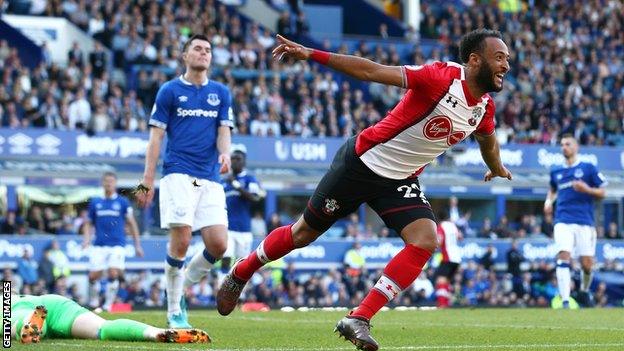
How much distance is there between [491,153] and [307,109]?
883 inches

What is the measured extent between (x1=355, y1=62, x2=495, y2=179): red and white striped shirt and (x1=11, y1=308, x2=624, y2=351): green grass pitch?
4.59 ft

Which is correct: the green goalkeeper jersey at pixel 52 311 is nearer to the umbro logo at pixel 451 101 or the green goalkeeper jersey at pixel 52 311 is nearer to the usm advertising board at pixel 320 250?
the umbro logo at pixel 451 101

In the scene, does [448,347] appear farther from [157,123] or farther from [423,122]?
[157,123]

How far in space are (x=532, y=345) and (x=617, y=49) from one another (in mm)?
34672

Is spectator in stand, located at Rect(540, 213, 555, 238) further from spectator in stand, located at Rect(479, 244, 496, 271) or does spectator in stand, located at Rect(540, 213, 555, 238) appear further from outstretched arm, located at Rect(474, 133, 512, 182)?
outstretched arm, located at Rect(474, 133, 512, 182)

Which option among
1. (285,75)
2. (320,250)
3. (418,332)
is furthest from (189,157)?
(285,75)

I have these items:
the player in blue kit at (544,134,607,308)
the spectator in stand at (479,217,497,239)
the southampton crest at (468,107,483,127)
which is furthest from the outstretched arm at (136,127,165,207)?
the spectator in stand at (479,217,497,239)

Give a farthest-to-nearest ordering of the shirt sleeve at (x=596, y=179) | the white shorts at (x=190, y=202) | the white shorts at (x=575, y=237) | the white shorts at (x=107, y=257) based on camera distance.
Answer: the white shorts at (x=107, y=257)
the white shorts at (x=575, y=237)
the shirt sleeve at (x=596, y=179)
the white shorts at (x=190, y=202)

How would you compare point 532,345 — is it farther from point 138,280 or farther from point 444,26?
point 444,26

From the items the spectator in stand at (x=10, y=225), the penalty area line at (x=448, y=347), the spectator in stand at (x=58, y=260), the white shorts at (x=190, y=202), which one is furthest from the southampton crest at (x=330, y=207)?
Result: the spectator in stand at (x=10, y=225)

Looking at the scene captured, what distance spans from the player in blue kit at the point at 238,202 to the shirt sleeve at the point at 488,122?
9.63 meters

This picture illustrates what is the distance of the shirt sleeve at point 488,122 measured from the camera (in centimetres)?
905

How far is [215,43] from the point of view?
3319 cm

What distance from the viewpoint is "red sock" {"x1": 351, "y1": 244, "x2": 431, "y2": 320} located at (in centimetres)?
862
